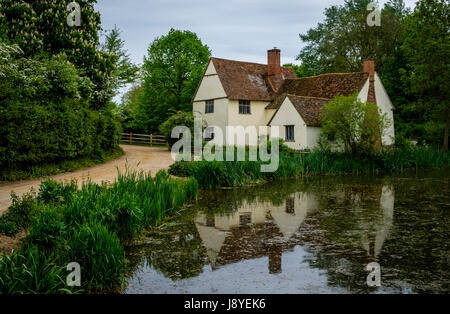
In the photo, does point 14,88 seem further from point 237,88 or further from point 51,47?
point 237,88

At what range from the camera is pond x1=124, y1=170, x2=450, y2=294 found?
555cm

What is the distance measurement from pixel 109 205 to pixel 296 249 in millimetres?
3475

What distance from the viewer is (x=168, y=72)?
130ft

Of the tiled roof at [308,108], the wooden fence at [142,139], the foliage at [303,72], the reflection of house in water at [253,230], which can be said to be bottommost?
the reflection of house in water at [253,230]

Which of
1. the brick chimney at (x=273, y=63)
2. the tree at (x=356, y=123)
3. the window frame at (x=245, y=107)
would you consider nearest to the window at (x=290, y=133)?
the tree at (x=356, y=123)

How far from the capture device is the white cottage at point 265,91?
29672 mm

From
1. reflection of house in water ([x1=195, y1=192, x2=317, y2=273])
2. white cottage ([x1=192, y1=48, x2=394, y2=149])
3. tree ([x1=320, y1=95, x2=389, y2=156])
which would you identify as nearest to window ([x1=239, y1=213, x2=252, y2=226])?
reflection of house in water ([x1=195, y1=192, x2=317, y2=273])

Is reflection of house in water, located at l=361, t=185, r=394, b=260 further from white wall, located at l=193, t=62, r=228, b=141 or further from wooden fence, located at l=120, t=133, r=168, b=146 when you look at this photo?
wooden fence, located at l=120, t=133, r=168, b=146

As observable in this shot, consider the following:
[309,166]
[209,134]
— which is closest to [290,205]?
[309,166]

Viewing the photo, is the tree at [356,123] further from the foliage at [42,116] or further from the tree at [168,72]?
the tree at [168,72]

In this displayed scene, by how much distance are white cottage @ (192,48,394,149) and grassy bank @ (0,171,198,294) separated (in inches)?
782

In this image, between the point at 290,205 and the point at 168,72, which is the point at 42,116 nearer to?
the point at 290,205

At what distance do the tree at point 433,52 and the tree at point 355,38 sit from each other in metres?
10.8
